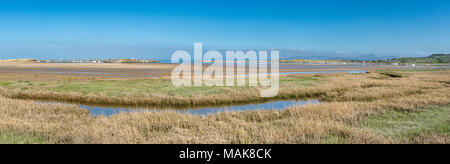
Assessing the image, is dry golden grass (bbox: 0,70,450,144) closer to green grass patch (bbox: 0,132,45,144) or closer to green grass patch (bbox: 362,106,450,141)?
green grass patch (bbox: 0,132,45,144)

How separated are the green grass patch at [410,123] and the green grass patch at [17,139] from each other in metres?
14.3

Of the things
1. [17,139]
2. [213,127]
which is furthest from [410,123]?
[17,139]

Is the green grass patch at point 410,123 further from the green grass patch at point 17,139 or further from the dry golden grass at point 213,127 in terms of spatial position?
the green grass patch at point 17,139

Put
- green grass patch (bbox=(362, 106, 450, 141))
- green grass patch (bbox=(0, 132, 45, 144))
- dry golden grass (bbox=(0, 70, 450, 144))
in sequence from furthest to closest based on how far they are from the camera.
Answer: green grass patch (bbox=(362, 106, 450, 141)), dry golden grass (bbox=(0, 70, 450, 144)), green grass patch (bbox=(0, 132, 45, 144))

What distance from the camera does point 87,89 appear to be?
88.3 feet

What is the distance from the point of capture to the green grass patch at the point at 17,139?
30.3 ft

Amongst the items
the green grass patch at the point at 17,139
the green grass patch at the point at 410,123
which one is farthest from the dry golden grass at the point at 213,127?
the green grass patch at the point at 410,123

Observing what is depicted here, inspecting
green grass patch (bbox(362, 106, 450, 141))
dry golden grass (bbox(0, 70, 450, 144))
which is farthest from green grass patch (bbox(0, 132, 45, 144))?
green grass patch (bbox(362, 106, 450, 141))

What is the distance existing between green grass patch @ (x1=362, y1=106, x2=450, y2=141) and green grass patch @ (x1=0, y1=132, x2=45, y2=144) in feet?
47.1

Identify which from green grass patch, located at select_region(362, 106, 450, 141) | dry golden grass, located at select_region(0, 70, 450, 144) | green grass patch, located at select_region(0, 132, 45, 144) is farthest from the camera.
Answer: green grass patch, located at select_region(362, 106, 450, 141)

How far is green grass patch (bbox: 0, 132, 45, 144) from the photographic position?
922 centimetres
